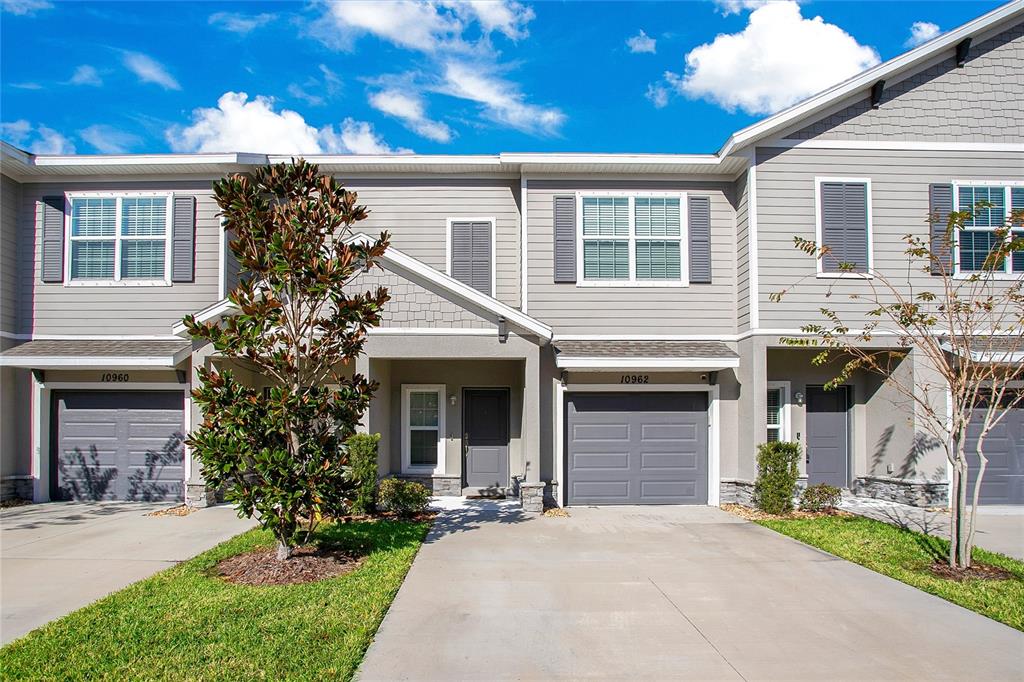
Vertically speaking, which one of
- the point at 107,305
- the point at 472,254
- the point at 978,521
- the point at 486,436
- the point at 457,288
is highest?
the point at 472,254

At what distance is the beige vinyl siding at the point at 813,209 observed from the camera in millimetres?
11477

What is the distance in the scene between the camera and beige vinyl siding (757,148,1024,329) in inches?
452

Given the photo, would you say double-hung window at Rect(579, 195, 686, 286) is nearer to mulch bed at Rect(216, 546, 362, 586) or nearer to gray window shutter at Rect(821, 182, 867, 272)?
gray window shutter at Rect(821, 182, 867, 272)

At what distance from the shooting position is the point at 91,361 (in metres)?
11.2

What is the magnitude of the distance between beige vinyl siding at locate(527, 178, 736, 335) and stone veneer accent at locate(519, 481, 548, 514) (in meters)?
2.94

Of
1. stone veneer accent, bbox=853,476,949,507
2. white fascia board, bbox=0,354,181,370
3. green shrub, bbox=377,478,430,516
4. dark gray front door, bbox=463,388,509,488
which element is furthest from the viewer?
dark gray front door, bbox=463,388,509,488

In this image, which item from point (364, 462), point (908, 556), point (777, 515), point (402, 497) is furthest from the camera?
point (777, 515)

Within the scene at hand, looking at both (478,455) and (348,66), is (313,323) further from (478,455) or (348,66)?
(348,66)

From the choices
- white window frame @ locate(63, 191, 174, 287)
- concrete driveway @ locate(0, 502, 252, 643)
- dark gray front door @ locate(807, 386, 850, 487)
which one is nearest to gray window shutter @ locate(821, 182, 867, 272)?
dark gray front door @ locate(807, 386, 850, 487)

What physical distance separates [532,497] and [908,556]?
549cm

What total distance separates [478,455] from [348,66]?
8973mm

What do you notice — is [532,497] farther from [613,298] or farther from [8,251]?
[8,251]

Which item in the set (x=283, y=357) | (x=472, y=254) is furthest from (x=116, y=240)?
(x=283, y=357)

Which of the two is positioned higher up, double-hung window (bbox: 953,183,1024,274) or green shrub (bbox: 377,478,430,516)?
double-hung window (bbox: 953,183,1024,274)
